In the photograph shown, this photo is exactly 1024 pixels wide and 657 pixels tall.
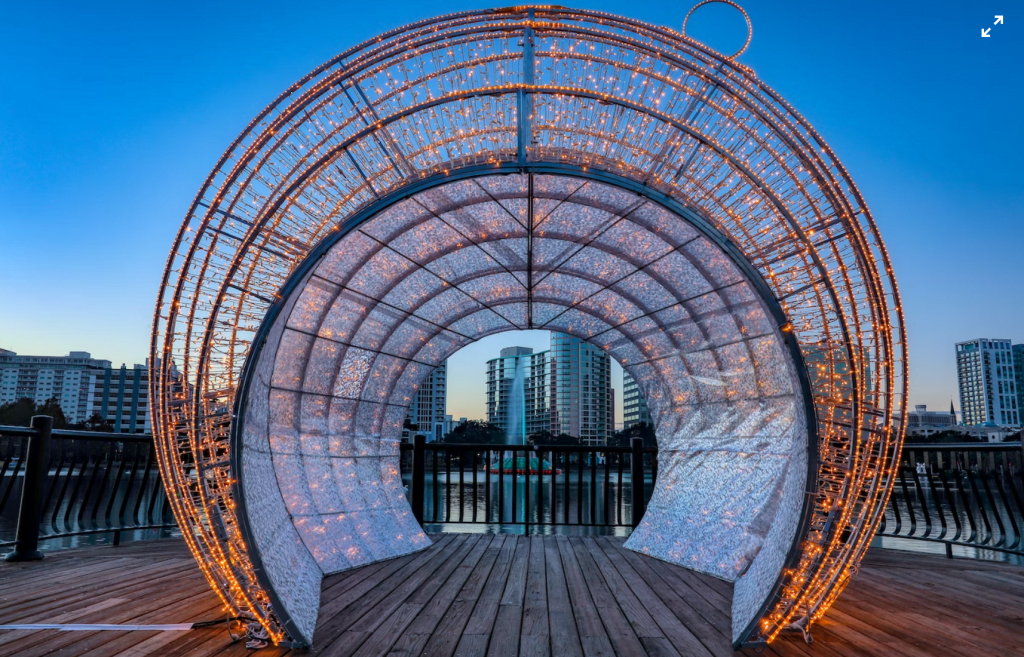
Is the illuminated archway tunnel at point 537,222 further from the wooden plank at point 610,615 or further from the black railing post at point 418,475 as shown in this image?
the black railing post at point 418,475

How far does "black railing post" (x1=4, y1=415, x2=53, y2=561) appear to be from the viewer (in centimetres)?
603

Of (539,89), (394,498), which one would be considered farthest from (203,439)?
(394,498)

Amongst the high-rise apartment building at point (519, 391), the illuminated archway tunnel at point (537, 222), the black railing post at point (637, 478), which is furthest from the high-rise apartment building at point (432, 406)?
the illuminated archway tunnel at point (537, 222)

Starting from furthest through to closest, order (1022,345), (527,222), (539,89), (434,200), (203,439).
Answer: (1022,345) < (527,222) < (434,200) < (539,89) < (203,439)

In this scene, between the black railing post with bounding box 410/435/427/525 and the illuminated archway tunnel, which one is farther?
the black railing post with bounding box 410/435/427/525

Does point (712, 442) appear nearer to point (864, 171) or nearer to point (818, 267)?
point (818, 267)

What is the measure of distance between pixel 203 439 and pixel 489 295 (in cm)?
432

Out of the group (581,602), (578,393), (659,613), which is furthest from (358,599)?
(578,393)

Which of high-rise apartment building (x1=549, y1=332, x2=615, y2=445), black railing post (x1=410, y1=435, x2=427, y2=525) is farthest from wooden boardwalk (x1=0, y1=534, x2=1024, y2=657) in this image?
high-rise apartment building (x1=549, y1=332, x2=615, y2=445)

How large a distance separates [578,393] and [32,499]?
102229mm

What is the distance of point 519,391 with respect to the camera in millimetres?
102812

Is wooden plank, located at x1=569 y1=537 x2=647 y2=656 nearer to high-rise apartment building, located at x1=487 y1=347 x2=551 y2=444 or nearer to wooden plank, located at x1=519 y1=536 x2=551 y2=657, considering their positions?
wooden plank, located at x1=519 y1=536 x2=551 y2=657

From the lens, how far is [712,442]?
6.97 m

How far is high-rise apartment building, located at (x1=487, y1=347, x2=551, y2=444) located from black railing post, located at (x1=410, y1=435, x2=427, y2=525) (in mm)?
88646
